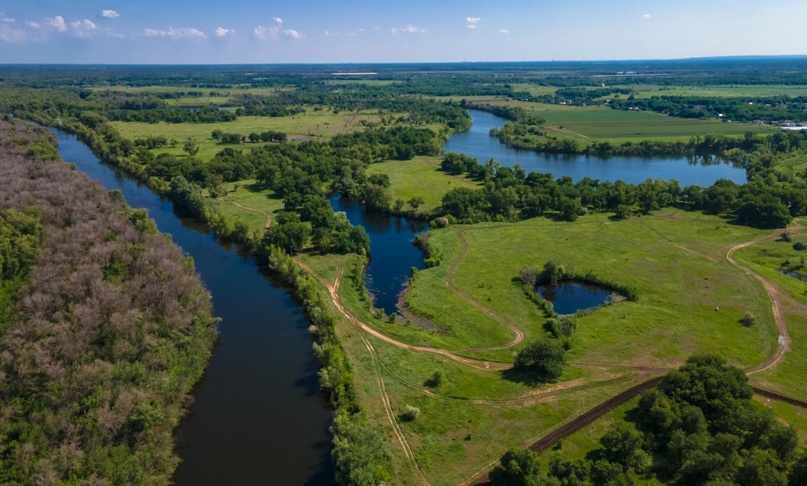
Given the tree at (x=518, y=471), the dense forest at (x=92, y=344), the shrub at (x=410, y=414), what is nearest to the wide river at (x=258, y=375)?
the dense forest at (x=92, y=344)

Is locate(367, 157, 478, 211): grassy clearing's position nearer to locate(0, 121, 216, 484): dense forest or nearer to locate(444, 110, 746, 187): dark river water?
locate(444, 110, 746, 187): dark river water

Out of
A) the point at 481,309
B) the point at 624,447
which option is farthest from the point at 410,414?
the point at 481,309

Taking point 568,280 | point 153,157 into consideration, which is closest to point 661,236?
point 568,280

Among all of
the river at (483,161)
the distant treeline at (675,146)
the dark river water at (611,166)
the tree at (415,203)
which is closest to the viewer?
the river at (483,161)

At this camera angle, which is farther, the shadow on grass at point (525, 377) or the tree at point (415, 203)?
the tree at point (415, 203)

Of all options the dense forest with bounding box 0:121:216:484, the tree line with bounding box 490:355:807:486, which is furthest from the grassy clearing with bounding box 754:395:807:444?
the dense forest with bounding box 0:121:216:484

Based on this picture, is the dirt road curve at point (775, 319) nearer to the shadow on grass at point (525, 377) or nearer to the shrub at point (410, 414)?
the shadow on grass at point (525, 377)
